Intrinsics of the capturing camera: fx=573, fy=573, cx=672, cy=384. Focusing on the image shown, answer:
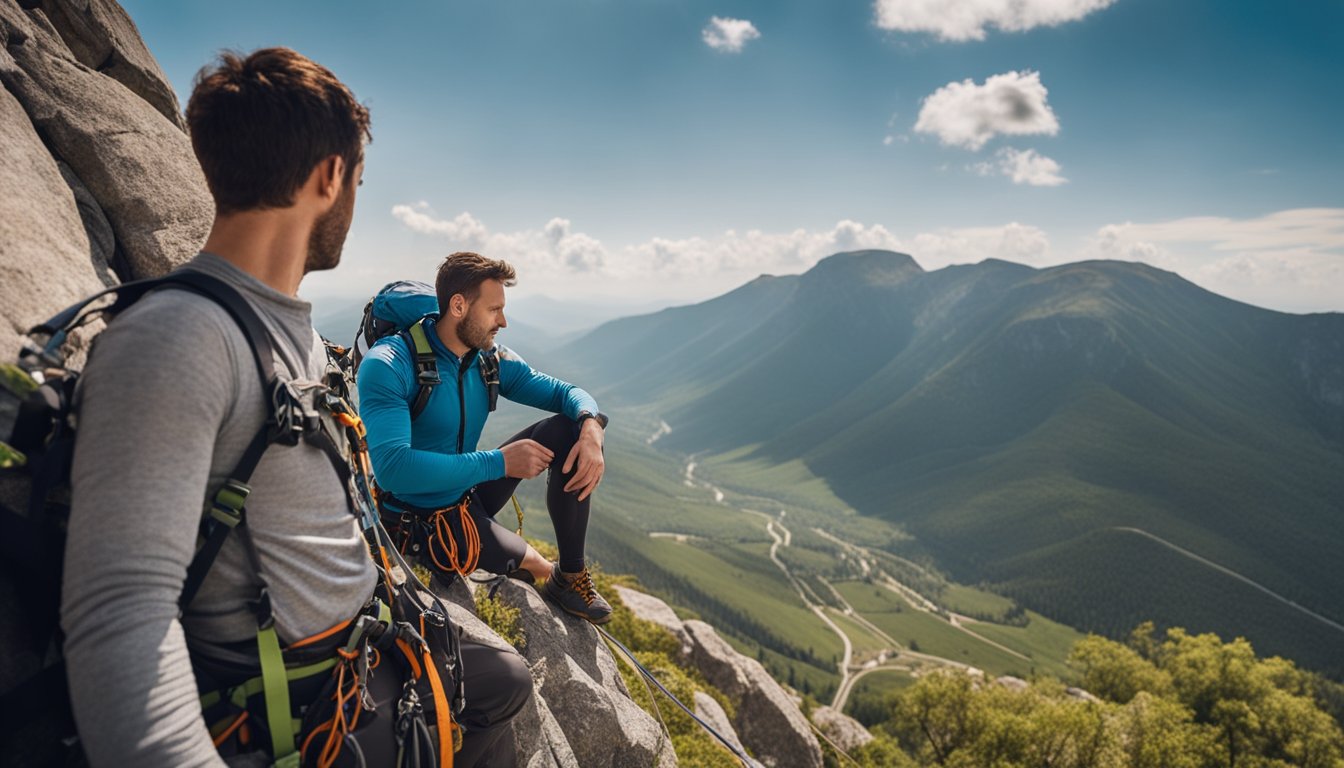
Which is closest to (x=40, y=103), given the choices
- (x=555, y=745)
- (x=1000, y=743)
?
(x=555, y=745)

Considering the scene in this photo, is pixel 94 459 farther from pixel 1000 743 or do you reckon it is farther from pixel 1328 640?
pixel 1328 640

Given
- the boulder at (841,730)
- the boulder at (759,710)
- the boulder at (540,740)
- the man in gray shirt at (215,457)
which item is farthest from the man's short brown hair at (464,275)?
the boulder at (841,730)

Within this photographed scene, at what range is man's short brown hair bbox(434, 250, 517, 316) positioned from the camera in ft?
22.6

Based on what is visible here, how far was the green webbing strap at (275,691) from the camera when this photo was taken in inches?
117

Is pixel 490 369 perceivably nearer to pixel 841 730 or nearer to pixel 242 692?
pixel 242 692

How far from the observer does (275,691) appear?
3020 millimetres

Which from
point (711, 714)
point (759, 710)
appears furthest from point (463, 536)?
point (759, 710)

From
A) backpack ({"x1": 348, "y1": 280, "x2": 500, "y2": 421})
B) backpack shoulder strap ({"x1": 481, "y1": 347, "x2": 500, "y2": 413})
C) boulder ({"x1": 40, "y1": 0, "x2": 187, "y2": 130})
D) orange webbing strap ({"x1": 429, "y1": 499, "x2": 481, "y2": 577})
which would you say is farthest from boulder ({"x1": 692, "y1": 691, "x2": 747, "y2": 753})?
boulder ({"x1": 40, "y1": 0, "x2": 187, "y2": 130})

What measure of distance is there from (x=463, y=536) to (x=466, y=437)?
4.55 feet

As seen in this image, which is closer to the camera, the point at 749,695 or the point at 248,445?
the point at 248,445

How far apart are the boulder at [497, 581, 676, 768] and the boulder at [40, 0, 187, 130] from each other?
9.81 m

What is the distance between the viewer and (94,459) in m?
2.04

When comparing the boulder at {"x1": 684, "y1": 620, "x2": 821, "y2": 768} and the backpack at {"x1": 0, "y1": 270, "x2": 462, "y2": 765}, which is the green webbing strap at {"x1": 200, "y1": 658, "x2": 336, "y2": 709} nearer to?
the backpack at {"x1": 0, "y1": 270, "x2": 462, "y2": 765}

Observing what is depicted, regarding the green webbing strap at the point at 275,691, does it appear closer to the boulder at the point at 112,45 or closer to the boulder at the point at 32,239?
the boulder at the point at 32,239
